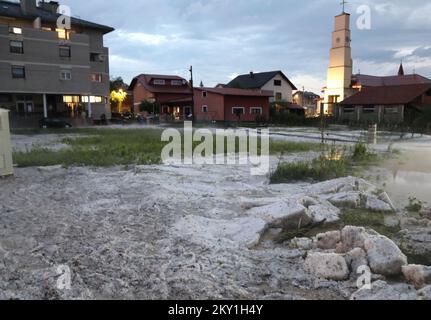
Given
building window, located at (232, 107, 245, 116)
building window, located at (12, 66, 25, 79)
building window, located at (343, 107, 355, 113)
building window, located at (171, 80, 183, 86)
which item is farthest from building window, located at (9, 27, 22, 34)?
building window, located at (343, 107, 355, 113)

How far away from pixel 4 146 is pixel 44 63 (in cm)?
3201

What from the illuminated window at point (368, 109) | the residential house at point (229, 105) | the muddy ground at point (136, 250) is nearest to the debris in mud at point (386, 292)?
the muddy ground at point (136, 250)

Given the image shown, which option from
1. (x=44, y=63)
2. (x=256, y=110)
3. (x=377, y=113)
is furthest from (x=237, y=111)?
(x=44, y=63)

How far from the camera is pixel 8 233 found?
5.63m

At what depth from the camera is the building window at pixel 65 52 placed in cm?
3968

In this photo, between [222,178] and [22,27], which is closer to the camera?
[222,178]

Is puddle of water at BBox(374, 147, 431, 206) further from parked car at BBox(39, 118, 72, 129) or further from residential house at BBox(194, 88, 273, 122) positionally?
parked car at BBox(39, 118, 72, 129)

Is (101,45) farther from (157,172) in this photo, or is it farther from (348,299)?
(348,299)

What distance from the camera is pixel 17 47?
36844mm

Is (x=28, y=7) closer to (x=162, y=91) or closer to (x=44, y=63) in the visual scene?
(x=44, y=63)

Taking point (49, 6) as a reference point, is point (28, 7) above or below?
below
